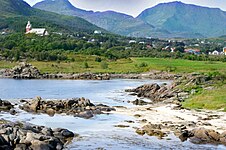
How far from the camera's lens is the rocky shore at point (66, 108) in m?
58.2

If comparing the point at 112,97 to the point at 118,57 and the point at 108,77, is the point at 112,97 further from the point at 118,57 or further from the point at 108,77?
the point at 118,57

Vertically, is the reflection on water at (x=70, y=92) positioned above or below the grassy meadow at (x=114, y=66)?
below

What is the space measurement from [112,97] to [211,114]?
2952 cm

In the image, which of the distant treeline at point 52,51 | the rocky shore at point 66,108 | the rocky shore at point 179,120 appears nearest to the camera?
the rocky shore at point 179,120

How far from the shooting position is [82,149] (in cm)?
3809

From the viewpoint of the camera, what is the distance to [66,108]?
61875 millimetres

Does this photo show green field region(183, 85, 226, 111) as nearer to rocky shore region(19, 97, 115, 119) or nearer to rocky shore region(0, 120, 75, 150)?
rocky shore region(19, 97, 115, 119)

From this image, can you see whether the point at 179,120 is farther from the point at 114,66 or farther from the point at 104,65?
the point at 114,66

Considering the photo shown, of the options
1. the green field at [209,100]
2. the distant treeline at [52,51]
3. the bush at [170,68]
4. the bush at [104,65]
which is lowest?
the green field at [209,100]

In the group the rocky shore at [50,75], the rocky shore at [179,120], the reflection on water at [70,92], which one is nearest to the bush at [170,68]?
the rocky shore at [50,75]

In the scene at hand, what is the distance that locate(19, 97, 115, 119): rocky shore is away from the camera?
58.2 m

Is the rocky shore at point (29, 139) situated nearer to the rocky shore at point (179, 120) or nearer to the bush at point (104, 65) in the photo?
the rocky shore at point (179, 120)

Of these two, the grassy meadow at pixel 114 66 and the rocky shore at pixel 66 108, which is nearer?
the rocky shore at pixel 66 108

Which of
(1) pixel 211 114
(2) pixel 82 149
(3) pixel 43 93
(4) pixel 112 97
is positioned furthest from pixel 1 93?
(2) pixel 82 149
